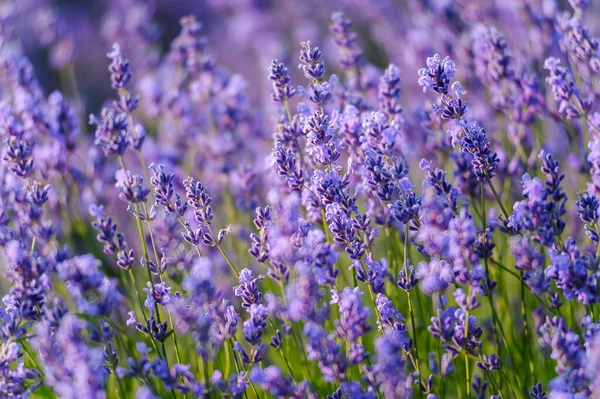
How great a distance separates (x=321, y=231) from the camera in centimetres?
199

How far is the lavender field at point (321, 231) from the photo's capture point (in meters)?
1.78

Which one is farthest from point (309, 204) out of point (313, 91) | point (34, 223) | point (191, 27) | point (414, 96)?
point (414, 96)

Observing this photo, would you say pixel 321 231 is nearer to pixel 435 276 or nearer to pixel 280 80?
pixel 435 276

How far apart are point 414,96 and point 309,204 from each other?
9.51 feet

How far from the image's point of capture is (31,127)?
2863mm

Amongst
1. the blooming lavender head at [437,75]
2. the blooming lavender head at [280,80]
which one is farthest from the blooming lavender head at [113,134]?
the blooming lavender head at [437,75]

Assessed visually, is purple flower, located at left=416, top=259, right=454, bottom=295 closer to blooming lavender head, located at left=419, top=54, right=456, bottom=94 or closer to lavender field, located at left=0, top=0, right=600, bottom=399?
lavender field, located at left=0, top=0, right=600, bottom=399

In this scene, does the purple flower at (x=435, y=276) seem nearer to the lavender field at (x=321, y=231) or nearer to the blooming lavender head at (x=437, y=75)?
the lavender field at (x=321, y=231)

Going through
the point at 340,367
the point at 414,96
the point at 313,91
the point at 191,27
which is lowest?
the point at 340,367

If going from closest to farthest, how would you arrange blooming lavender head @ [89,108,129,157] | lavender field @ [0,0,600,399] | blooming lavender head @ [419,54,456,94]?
lavender field @ [0,0,600,399], blooming lavender head @ [419,54,456,94], blooming lavender head @ [89,108,129,157]

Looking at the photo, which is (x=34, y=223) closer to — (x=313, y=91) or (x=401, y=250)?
(x=313, y=91)

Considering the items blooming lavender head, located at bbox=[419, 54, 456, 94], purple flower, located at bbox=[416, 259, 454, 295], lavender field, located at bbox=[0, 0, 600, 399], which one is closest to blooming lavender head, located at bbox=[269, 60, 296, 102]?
lavender field, located at bbox=[0, 0, 600, 399]

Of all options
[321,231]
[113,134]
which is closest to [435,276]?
[321,231]

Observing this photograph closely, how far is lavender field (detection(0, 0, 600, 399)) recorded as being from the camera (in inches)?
70.0
